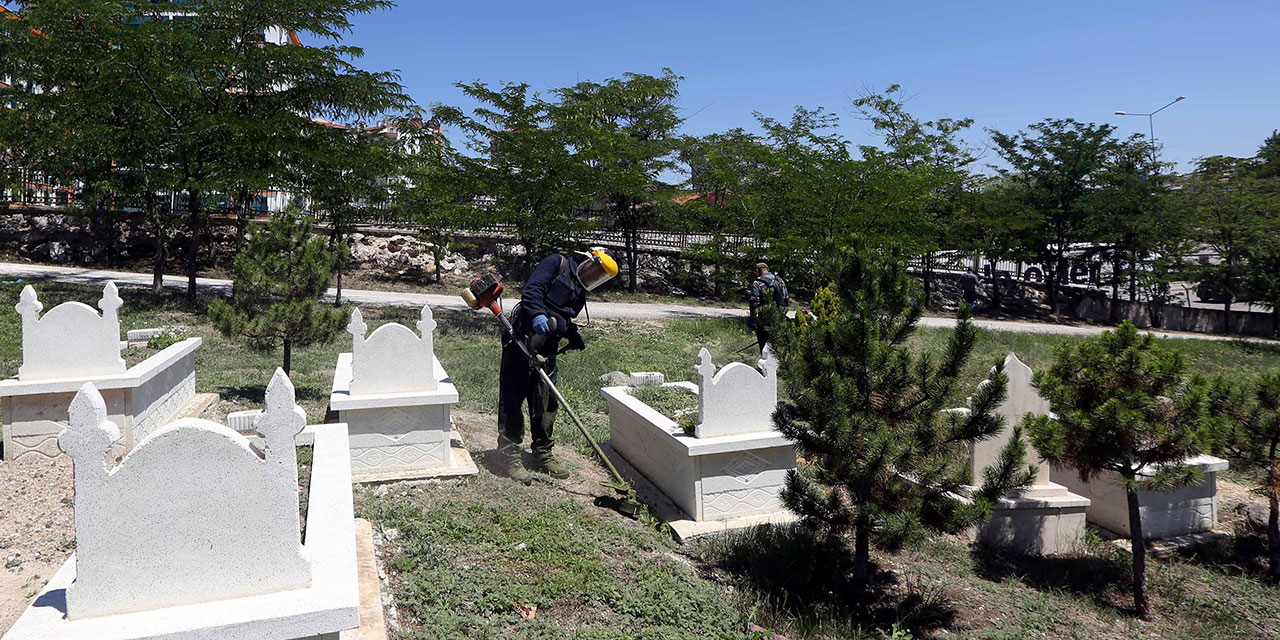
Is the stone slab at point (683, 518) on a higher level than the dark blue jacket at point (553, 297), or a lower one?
lower

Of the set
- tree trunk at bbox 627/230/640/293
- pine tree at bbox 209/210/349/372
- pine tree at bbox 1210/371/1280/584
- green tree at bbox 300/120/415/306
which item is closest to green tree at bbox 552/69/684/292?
tree trunk at bbox 627/230/640/293

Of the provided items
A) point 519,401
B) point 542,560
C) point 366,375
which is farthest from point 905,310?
point 366,375

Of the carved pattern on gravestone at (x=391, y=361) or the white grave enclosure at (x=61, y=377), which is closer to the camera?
the white grave enclosure at (x=61, y=377)

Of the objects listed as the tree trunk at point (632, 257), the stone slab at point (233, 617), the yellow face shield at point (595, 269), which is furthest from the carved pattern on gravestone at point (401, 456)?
the tree trunk at point (632, 257)

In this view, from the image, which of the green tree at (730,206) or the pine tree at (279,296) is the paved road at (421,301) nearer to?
the green tree at (730,206)

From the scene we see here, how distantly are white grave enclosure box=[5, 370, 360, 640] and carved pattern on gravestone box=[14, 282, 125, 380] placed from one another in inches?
166

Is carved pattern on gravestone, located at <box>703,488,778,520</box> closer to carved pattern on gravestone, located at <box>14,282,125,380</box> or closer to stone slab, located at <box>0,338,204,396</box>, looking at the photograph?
stone slab, located at <box>0,338,204,396</box>

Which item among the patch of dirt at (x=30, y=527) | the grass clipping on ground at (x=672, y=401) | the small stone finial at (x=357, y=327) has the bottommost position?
the patch of dirt at (x=30, y=527)

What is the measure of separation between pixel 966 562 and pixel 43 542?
627 cm

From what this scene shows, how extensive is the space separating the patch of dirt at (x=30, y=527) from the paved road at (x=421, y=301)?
40.9ft

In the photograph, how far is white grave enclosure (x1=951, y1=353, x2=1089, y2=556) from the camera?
21.4 feet

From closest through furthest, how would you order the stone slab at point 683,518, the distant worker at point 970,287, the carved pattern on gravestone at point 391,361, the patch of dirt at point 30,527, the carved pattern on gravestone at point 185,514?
the carved pattern on gravestone at point 185,514
the patch of dirt at point 30,527
the stone slab at point 683,518
the carved pattern on gravestone at point 391,361
the distant worker at point 970,287

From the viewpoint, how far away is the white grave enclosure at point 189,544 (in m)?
2.43

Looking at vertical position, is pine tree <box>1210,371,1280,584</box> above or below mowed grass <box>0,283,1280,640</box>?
above
